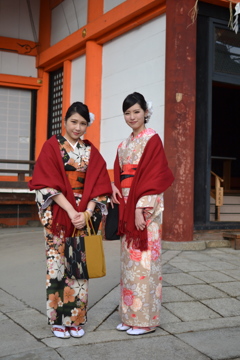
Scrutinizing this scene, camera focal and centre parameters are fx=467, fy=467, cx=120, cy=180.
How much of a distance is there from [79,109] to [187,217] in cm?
333

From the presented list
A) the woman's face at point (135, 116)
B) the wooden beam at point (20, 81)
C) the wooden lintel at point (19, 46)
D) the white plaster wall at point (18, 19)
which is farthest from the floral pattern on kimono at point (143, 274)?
the white plaster wall at point (18, 19)

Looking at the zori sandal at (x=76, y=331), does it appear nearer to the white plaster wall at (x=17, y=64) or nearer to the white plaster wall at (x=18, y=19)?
the white plaster wall at (x=17, y=64)

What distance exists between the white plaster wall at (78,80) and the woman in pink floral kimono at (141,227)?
238 inches

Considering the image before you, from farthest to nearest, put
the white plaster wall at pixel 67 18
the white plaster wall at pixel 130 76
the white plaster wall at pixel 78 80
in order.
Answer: the white plaster wall at pixel 78 80
the white plaster wall at pixel 67 18
the white plaster wall at pixel 130 76

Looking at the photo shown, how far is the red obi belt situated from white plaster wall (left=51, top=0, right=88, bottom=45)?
6.18m

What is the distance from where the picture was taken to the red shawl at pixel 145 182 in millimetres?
3246

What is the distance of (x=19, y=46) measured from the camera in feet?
33.9

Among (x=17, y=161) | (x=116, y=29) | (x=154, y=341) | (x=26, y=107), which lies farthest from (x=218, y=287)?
(x=26, y=107)

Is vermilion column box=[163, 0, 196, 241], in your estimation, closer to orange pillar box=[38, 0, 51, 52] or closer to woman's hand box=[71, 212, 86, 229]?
woman's hand box=[71, 212, 86, 229]

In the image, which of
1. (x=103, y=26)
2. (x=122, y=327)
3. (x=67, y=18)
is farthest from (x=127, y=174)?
(x=67, y=18)

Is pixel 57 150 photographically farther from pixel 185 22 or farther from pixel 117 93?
pixel 117 93

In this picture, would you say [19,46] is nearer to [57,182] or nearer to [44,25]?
[44,25]

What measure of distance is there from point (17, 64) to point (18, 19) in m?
1.03

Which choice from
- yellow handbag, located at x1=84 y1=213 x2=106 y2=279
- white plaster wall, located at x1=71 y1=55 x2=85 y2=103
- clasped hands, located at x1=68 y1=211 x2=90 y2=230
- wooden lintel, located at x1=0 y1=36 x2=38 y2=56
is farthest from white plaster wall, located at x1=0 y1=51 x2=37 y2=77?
yellow handbag, located at x1=84 y1=213 x2=106 y2=279
